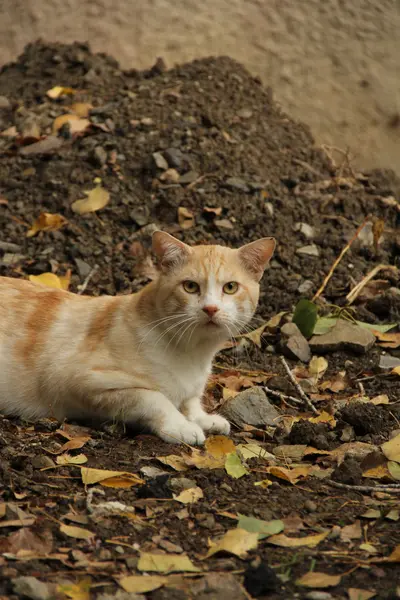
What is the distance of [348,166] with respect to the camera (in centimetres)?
676

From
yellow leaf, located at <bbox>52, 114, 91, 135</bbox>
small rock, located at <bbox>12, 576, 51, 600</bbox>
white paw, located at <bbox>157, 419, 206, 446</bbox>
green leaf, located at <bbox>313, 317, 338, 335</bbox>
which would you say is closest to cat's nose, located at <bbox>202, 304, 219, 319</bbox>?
white paw, located at <bbox>157, 419, 206, 446</bbox>

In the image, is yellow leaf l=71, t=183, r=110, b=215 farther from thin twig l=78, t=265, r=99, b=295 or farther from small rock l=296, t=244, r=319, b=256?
small rock l=296, t=244, r=319, b=256

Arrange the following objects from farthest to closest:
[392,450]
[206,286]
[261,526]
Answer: [206,286], [392,450], [261,526]

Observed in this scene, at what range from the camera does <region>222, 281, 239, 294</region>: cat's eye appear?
396cm

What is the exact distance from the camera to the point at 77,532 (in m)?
2.71

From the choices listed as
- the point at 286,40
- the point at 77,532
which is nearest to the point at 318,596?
the point at 77,532

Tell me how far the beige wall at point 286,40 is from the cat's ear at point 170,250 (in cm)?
368

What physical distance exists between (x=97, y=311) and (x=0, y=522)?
1692 millimetres

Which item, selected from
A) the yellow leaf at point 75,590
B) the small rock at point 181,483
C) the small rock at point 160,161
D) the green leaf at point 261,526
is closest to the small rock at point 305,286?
the small rock at point 160,161

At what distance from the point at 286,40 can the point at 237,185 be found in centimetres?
209

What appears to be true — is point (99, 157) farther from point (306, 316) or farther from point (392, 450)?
point (392, 450)

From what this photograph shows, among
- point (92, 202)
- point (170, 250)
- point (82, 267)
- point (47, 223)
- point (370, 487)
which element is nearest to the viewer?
point (370, 487)

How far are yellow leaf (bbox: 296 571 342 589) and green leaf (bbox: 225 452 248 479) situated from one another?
0.83 metres

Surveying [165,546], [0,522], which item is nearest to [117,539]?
[165,546]
